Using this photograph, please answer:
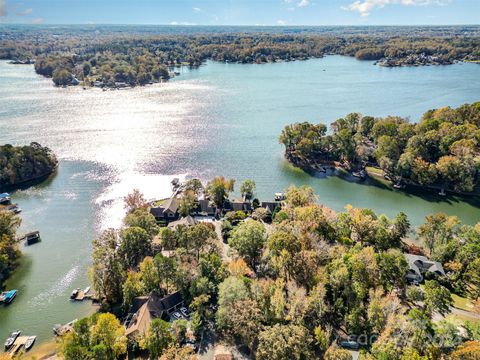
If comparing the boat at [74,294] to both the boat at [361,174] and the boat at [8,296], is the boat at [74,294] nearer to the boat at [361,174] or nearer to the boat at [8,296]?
the boat at [8,296]

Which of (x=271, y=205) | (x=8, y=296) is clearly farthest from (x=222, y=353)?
(x=271, y=205)

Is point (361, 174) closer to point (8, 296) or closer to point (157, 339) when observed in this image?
point (157, 339)

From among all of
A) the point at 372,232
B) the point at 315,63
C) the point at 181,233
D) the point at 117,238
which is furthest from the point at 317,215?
the point at 315,63

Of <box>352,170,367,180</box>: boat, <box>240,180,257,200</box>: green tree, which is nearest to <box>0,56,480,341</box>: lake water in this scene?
<box>352,170,367,180</box>: boat

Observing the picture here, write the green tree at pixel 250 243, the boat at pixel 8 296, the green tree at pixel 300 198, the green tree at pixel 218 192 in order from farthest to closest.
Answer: the green tree at pixel 218 192 < the green tree at pixel 300 198 < the green tree at pixel 250 243 < the boat at pixel 8 296

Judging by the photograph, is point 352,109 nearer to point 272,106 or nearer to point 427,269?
point 272,106

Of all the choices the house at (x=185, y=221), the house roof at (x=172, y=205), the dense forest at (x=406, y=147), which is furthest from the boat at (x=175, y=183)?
the dense forest at (x=406, y=147)
